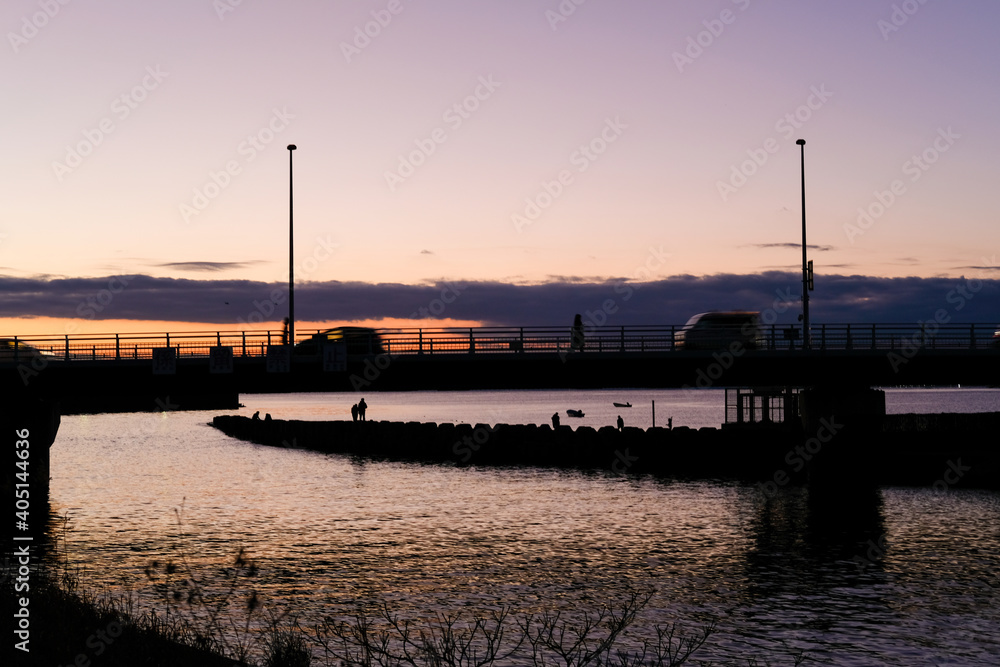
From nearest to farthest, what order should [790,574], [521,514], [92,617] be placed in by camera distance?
1. [92,617]
2. [790,574]
3. [521,514]

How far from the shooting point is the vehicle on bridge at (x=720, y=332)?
47.9 m

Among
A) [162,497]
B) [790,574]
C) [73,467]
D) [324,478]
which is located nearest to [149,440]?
[73,467]

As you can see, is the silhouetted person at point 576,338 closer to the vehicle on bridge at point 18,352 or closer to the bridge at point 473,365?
the bridge at point 473,365

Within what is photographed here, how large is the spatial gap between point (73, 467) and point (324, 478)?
21.4 m

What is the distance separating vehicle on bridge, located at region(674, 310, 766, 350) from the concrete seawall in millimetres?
7503

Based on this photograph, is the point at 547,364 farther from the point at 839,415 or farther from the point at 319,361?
the point at 839,415

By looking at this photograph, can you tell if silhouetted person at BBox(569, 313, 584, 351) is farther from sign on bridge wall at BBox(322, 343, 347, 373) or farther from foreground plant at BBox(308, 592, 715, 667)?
foreground plant at BBox(308, 592, 715, 667)

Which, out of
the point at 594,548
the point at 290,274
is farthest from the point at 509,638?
the point at 290,274

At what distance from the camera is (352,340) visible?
167 feet

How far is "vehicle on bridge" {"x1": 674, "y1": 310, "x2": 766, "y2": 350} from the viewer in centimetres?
4792

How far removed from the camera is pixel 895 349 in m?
49.6

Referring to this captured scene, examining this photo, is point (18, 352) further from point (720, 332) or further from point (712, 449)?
point (712, 449)

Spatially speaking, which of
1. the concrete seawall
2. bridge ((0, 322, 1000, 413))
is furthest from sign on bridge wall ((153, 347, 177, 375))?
the concrete seawall

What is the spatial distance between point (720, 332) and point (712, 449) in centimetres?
1524
